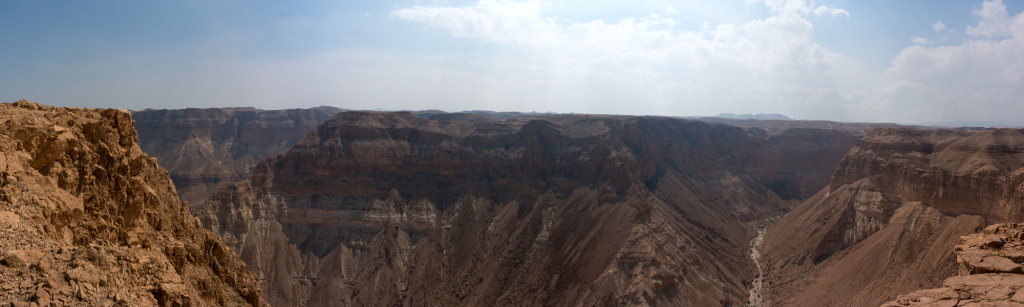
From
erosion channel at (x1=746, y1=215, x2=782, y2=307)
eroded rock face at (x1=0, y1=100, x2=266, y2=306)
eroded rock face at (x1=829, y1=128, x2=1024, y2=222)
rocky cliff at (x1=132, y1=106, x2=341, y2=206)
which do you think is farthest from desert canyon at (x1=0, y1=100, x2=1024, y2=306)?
rocky cliff at (x1=132, y1=106, x2=341, y2=206)

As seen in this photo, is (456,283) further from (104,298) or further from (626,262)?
(104,298)

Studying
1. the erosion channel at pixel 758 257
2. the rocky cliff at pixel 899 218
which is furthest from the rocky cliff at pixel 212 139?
the rocky cliff at pixel 899 218

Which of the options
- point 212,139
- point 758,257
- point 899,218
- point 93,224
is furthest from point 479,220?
point 212,139

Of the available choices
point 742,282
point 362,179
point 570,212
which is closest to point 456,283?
point 570,212

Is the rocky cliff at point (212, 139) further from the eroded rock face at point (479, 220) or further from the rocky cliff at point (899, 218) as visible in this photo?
the rocky cliff at point (899, 218)

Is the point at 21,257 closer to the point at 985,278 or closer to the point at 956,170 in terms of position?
the point at 985,278

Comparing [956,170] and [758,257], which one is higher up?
[956,170]
